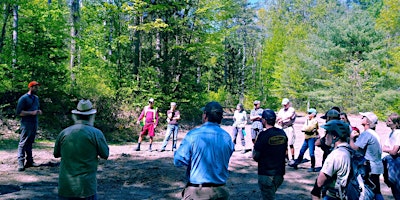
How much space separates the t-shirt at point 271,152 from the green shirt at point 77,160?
8.00ft

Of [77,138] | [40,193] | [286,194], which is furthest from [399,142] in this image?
[40,193]

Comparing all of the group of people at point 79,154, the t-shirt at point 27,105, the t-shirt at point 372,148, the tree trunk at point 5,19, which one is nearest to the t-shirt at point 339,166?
the t-shirt at point 372,148

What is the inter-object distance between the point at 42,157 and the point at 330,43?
29.4m

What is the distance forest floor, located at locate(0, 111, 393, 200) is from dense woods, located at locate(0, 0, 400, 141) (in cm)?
481

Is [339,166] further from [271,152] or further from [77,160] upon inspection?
[77,160]

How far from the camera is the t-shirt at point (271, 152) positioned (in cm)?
512

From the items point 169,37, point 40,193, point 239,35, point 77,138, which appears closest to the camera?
point 77,138

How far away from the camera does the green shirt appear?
4082mm

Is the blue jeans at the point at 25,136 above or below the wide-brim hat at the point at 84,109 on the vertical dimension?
below

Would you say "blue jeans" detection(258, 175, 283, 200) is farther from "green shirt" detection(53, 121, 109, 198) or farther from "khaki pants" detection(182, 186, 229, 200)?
"green shirt" detection(53, 121, 109, 198)

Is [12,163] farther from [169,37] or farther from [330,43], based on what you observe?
[330,43]

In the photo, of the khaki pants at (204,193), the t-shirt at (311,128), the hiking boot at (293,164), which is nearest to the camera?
the khaki pants at (204,193)

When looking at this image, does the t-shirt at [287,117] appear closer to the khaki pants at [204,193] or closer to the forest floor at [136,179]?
the forest floor at [136,179]

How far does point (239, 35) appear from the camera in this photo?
51.7 meters
